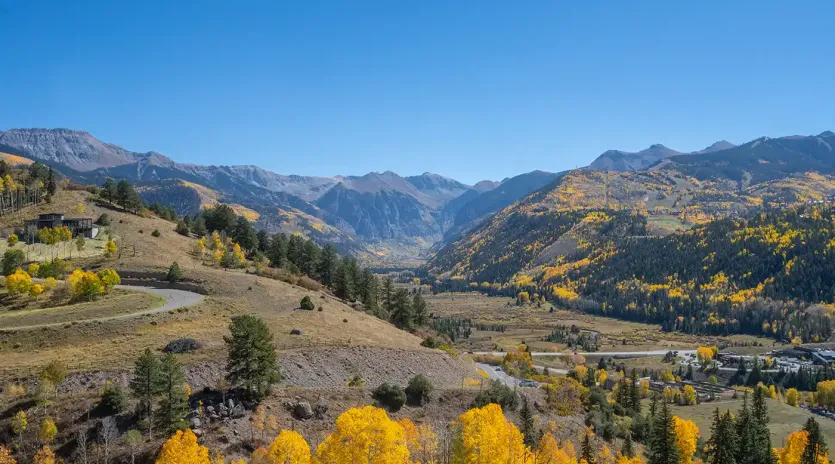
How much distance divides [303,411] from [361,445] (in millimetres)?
14093

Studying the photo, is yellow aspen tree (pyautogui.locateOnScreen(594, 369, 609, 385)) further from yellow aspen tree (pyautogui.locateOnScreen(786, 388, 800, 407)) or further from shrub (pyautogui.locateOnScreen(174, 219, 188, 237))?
shrub (pyautogui.locateOnScreen(174, 219, 188, 237))

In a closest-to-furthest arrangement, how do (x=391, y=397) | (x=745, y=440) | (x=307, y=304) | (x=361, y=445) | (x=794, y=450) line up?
(x=361, y=445)
(x=391, y=397)
(x=745, y=440)
(x=794, y=450)
(x=307, y=304)

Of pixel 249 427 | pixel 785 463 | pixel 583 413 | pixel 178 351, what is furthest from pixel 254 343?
pixel 785 463

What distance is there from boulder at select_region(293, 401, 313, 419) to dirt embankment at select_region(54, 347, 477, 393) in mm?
6383

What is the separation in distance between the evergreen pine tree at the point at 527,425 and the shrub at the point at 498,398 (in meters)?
1.59

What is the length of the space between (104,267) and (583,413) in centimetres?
9172

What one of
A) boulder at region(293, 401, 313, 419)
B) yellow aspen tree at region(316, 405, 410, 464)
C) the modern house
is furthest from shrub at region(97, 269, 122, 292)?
yellow aspen tree at region(316, 405, 410, 464)

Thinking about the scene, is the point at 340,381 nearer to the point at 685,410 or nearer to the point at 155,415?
the point at 155,415

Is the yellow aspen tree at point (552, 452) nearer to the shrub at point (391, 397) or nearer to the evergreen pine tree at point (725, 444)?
the shrub at point (391, 397)

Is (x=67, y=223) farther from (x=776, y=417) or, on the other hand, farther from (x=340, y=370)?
(x=776, y=417)

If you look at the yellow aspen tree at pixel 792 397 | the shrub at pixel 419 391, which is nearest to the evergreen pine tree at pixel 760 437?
the shrub at pixel 419 391

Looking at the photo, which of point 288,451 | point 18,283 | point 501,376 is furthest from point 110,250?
point 501,376

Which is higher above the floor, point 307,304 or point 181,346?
point 307,304

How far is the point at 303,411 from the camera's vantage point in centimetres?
5625
